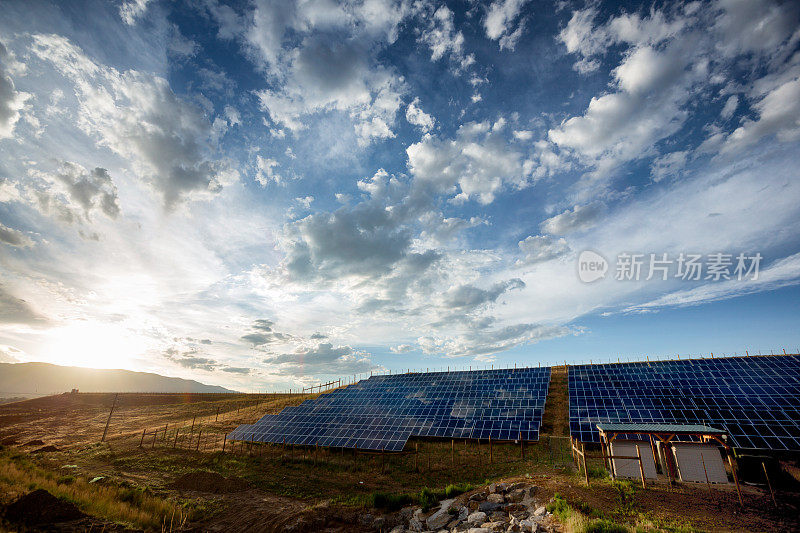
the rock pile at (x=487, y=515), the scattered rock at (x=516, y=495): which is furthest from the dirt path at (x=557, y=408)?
the rock pile at (x=487, y=515)

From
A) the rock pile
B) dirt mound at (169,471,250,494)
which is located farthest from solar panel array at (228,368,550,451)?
the rock pile

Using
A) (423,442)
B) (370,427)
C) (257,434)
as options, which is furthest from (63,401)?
(423,442)

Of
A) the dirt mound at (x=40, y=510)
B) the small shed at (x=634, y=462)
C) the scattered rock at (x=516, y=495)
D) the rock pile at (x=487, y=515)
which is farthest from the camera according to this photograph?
the small shed at (x=634, y=462)

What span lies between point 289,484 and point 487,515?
65.6 feet

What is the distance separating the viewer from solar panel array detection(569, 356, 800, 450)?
1208 inches

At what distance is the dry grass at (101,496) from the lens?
1778 cm

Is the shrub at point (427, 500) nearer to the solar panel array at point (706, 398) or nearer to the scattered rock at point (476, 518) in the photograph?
the scattered rock at point (476, 518)

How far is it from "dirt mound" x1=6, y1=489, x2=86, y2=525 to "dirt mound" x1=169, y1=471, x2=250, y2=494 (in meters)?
12.8

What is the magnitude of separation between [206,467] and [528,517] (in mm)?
34418

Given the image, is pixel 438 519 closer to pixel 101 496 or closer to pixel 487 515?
pixel 487 515

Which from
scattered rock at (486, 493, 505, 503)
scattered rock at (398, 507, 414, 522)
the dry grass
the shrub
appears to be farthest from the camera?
the shrub

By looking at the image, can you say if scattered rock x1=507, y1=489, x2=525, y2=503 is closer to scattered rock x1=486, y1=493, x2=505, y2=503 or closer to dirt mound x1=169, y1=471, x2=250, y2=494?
scattered rock x1=486, y1=493, x2=505, y2=503

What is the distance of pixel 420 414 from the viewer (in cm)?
4412

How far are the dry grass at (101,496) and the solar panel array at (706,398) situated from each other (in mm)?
34900
